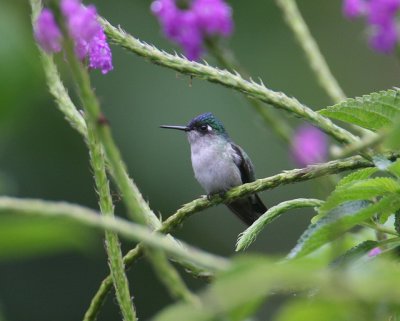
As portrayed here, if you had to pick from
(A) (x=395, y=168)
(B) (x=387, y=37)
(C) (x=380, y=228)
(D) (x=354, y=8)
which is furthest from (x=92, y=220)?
(C) (x=380, y=228)

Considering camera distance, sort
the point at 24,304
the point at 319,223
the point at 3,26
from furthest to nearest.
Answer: the point at 24,304 < the point at 319,223 < the point at 3,26

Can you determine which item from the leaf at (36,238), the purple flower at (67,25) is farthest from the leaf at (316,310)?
the purple flower at (67,25)

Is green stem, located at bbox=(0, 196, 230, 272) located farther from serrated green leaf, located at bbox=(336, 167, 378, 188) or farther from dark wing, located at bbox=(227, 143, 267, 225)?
dark wing, located at bbox=(227, 143, 267, 225)

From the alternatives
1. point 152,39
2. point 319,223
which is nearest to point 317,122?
point 319,223

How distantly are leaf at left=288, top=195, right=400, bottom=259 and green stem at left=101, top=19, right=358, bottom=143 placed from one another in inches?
8.1

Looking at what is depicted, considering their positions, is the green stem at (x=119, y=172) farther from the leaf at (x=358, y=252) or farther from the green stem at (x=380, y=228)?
the green stem at (x=380, y=228)

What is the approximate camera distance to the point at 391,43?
2.80 feet

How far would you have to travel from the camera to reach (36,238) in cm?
70

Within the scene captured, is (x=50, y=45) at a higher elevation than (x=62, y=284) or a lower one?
lower

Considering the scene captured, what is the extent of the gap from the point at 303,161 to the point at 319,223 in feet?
1.60

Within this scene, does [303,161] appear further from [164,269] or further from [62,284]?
[62,284]

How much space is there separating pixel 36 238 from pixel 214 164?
178 inches

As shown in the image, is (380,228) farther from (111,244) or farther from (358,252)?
(111,244)

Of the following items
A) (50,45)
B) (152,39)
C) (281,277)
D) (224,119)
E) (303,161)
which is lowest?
(281,277)
